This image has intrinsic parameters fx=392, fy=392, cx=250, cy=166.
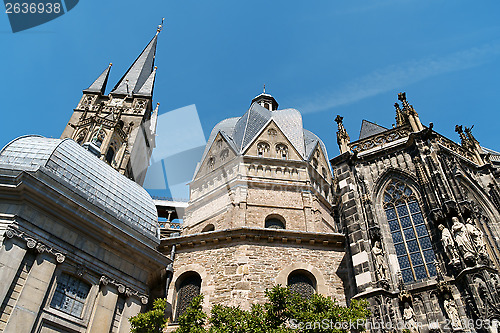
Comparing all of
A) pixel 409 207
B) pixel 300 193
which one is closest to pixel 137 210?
pixel 300 193

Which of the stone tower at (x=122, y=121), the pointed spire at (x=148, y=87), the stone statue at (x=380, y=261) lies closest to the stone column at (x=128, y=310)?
the stone statue at (x=380, y=261)

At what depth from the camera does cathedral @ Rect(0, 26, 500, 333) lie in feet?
38.5

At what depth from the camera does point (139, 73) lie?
52406 mm

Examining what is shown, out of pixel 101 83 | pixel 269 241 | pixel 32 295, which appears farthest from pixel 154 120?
pixel 32 295

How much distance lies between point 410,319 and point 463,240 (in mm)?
2939

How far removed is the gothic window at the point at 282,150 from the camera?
943 inches

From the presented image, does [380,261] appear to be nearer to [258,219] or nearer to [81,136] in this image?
[258,219]

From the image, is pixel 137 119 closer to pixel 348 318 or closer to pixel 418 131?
pixel 418 131

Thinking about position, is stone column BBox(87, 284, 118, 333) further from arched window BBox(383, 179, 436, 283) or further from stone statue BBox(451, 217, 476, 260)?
stone statue BBox(451, 217, 476, 260)

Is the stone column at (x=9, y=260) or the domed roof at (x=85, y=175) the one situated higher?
the domed roof at (x=85, y=175)

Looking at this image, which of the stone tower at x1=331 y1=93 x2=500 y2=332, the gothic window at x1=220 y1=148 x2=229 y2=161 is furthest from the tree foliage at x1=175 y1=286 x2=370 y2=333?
the gothic window at x1=220 y1=148 x2=229 y2=161

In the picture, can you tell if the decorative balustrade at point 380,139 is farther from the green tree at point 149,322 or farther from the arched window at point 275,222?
the green tree at point 149,322

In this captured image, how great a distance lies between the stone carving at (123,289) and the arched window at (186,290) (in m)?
1.54

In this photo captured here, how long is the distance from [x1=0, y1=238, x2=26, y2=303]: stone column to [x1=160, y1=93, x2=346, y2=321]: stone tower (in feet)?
19.8
